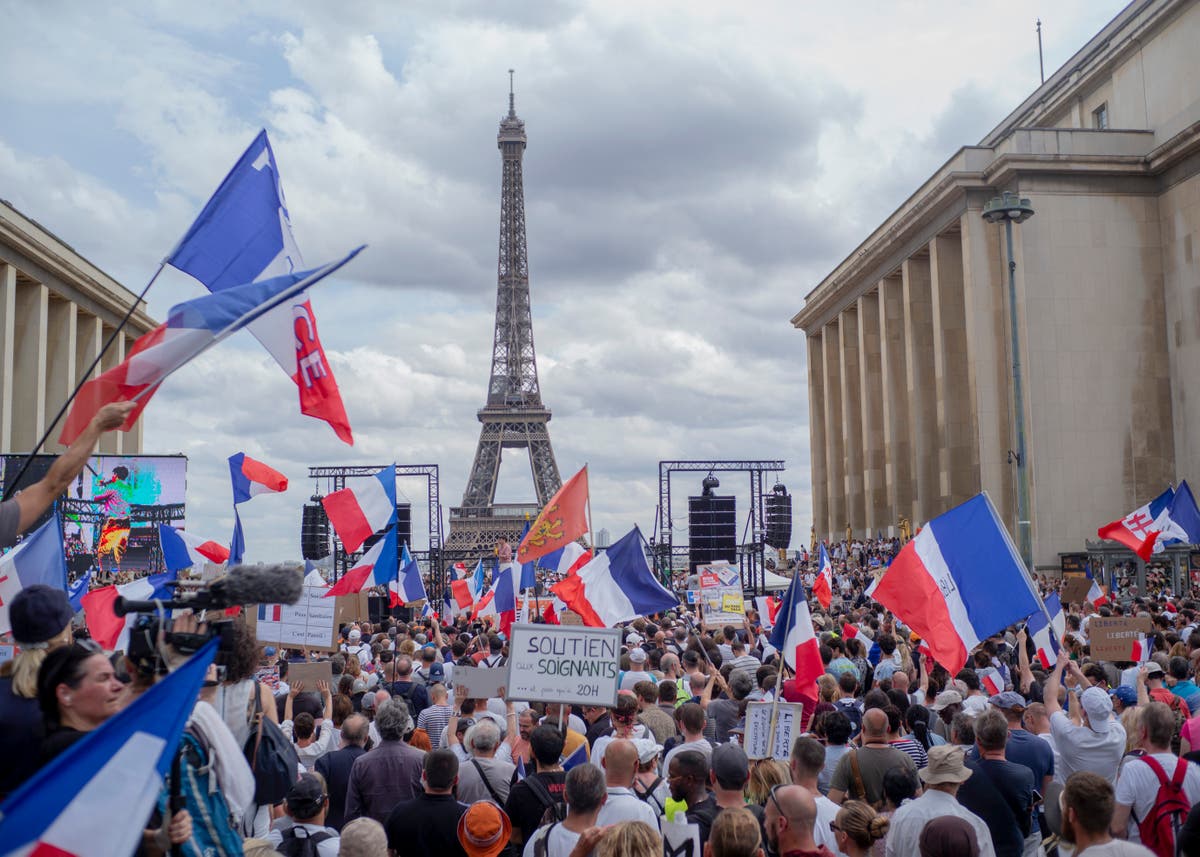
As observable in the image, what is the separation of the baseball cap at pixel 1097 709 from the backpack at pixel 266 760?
17.6 feet

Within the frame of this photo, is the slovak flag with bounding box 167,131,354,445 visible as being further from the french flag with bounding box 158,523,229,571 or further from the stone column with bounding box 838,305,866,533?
the stone column with bounding box 838,305,866,533

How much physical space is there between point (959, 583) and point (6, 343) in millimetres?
44271

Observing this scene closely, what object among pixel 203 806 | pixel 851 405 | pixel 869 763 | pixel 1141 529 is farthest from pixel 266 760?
pixel 851 405

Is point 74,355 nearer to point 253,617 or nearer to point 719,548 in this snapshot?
point 719,548

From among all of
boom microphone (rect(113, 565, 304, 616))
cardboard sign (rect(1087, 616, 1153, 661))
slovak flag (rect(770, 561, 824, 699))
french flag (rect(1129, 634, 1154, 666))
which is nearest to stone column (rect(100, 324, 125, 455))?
french flag (rect(1129, 634, 1154, 666))

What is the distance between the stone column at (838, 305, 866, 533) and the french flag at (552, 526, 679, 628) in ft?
161

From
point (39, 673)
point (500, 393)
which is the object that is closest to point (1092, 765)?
point (39, 673)

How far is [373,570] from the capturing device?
17000 mm

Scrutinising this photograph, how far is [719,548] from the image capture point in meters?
30.1

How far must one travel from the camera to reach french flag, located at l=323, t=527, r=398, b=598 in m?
16.6

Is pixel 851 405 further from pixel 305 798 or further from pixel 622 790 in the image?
pixel 305 798

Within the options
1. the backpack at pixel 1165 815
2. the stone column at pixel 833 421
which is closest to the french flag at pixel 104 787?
the backpack at pixel 1165 815

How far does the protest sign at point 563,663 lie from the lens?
6.95 meters

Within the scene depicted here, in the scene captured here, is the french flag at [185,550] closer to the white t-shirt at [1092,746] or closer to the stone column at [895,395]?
the white t-shirt at [1092,746]
